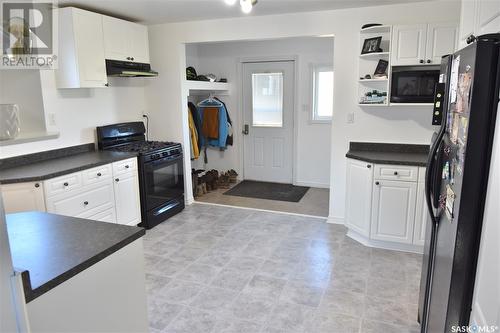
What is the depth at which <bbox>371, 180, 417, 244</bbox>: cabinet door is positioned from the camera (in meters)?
3.29

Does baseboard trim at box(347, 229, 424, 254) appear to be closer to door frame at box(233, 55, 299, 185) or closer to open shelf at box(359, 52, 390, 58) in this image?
open shelf at box(359, 52, 390, 58)

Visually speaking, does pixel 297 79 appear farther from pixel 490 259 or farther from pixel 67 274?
pixel 67 274

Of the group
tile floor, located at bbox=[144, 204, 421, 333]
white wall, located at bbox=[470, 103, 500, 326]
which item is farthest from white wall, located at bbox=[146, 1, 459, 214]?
white wall, located at bbox=[470, 103, 500, 326]

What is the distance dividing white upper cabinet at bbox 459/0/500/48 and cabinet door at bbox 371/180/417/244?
153 centimetres

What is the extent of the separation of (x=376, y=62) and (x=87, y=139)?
129 inches

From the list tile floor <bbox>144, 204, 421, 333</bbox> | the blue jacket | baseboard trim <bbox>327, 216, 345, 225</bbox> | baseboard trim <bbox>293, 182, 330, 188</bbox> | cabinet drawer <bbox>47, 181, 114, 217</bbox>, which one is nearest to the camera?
tile floor <bbox>144, 204, 421, 333</bbox>

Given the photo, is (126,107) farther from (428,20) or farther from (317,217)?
(428,20)

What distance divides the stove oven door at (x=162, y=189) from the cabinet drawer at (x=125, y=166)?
0.12 meters

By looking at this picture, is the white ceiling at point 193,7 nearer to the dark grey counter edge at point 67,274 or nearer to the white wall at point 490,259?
the dark grey counter edge at point 67,274

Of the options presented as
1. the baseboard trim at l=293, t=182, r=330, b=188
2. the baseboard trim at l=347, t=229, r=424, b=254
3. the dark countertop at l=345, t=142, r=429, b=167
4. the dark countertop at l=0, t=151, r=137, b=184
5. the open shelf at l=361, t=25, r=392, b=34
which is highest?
the open shelf at l=361, t=25, r=392, b=34

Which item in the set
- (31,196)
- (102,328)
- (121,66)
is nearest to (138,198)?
(31,196)

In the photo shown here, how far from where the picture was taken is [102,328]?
1.47 metres

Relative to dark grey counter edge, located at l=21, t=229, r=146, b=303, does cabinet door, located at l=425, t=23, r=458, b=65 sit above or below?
above

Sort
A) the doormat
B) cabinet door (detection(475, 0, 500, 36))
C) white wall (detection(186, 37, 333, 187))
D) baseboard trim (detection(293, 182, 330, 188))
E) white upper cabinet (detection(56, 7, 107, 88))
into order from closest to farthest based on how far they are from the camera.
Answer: cabinet door (detection(475, 0, 500, 36))
white upper cabinet (detection(56, 7, 107, 88))
the doormat
white wall (detection(186, 37, 333, 187))
baseboard trim (detection(293, 182, 330, 188))
